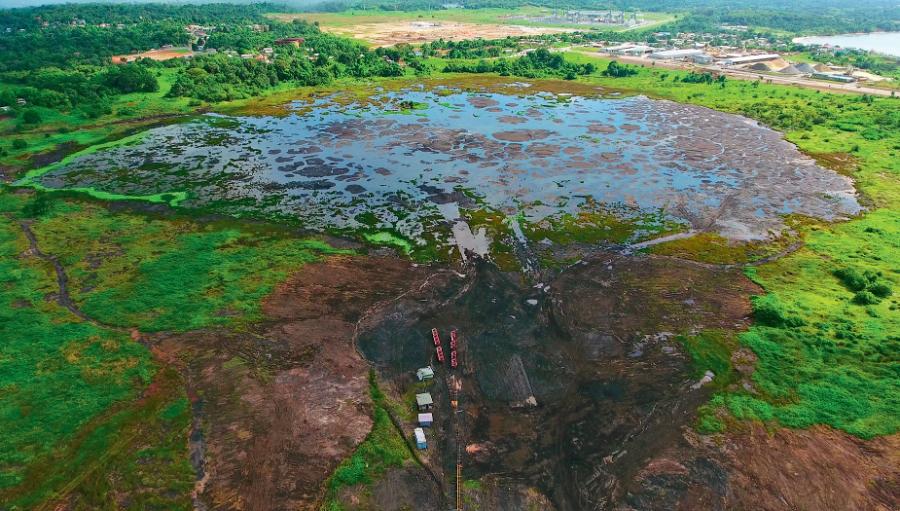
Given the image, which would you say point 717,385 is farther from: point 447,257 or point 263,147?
point 263,147

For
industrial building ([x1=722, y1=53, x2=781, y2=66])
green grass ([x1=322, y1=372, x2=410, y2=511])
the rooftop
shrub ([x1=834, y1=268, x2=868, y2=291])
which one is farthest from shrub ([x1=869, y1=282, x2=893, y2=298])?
industrial building ([x1=722, y1=53, x2=781, y2=66])

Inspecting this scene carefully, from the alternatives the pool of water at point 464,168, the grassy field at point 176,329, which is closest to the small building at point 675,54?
the pool of water at point 464,168

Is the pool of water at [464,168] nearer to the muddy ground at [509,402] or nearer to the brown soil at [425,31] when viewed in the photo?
the muddy ground at [509,402]

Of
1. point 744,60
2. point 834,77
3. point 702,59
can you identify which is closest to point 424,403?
point 834,77

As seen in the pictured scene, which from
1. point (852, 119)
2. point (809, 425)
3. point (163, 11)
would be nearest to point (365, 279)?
point (809, 425)

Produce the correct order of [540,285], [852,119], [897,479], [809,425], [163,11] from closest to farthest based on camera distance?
[897,479] < [809,425] < [540,285] < [852,119] < [163,11]

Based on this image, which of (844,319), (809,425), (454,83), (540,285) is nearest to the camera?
(809,425)
